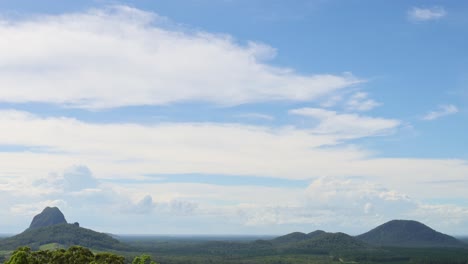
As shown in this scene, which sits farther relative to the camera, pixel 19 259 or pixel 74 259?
pixel 74 259

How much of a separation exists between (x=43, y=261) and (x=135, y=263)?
13559mm

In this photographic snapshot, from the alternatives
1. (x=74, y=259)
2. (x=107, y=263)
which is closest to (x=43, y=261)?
(x=74, y=259)

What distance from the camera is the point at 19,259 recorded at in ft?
207

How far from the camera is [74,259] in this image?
71938mm

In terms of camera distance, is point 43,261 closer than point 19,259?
No

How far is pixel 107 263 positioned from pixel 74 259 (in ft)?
17.2

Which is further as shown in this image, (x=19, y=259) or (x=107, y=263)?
(x=107, y=263)

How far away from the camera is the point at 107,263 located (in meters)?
71.2

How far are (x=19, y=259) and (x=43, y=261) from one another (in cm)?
865

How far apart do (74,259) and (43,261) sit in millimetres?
4522

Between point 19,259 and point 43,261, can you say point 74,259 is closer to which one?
point 43,261

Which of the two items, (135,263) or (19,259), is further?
(135,263)

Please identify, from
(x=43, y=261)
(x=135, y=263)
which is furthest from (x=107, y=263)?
(x=43, y=261)

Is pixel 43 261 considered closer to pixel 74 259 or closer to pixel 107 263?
pixel 74 259
